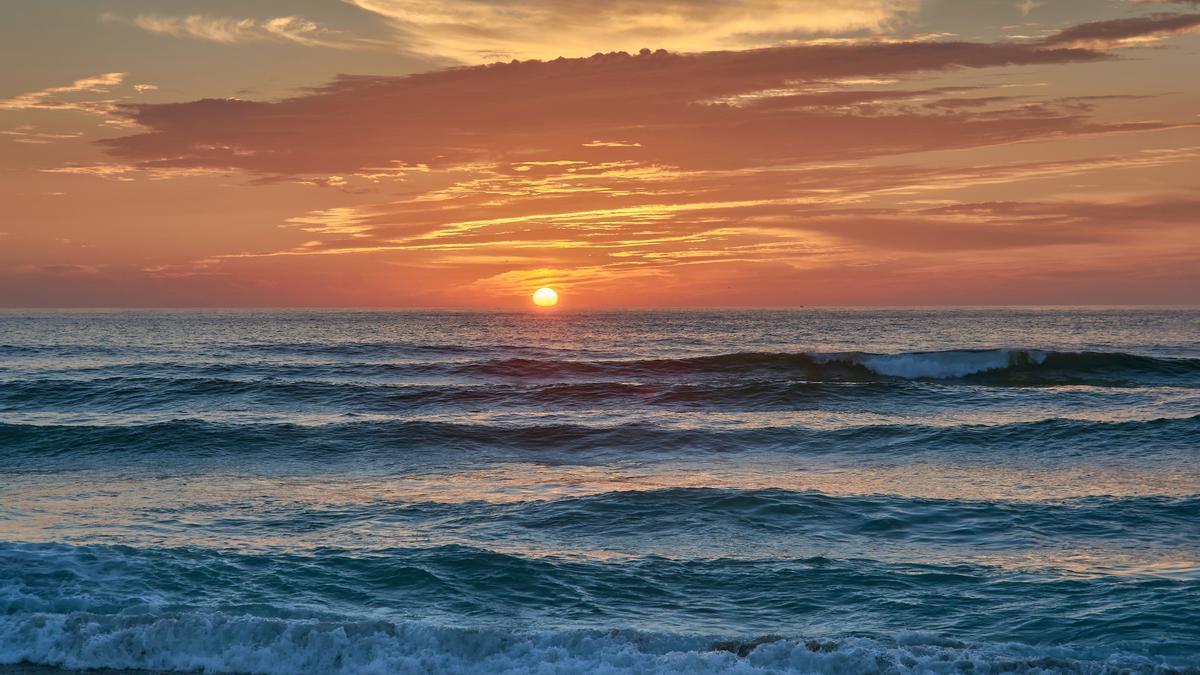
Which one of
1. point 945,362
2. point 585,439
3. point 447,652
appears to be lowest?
point 585,439

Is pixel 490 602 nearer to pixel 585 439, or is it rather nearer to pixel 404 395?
pixel 585 439

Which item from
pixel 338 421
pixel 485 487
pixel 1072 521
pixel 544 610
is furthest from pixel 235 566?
pixel 338 421

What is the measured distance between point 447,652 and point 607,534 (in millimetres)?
5154

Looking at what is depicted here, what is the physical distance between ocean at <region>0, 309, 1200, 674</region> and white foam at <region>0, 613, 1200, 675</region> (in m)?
0.03

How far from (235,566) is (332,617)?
8.61ft

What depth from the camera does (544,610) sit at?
11320 mm

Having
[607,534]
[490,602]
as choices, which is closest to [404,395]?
[607,534]

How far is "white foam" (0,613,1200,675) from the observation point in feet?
30.4

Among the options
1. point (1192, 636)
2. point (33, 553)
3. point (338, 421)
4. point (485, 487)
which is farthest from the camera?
point (338, 421)

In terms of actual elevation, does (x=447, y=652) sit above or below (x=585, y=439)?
above

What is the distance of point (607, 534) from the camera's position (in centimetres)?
1458

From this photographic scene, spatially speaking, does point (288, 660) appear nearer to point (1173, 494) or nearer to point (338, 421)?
point (1173, 494)

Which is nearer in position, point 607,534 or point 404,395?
point 607,534

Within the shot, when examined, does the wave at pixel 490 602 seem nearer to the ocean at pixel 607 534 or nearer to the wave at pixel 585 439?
the ocean at pixel 607 534
